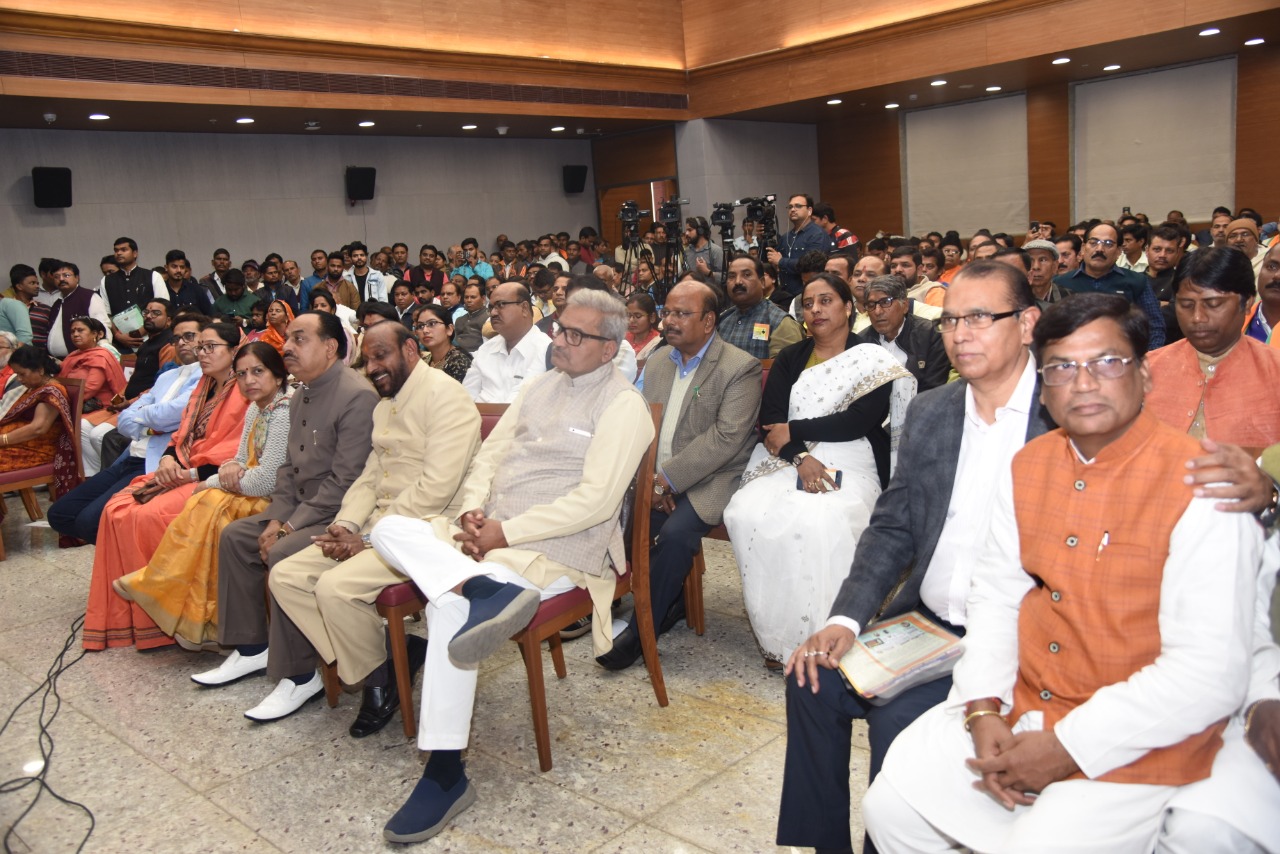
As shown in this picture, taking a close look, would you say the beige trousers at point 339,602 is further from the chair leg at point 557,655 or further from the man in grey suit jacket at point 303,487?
the chair leg at point 557,655

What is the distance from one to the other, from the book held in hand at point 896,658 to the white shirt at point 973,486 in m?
0.09

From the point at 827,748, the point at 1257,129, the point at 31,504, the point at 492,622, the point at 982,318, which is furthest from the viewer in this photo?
the point at 1257,129

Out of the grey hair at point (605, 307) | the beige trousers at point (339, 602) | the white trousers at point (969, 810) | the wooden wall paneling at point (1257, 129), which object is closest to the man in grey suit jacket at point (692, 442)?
the grey hair at point (605, 307)

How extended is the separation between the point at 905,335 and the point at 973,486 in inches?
60.9

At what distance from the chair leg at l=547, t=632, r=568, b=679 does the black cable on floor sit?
4.02ft

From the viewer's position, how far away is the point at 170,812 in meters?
2.41

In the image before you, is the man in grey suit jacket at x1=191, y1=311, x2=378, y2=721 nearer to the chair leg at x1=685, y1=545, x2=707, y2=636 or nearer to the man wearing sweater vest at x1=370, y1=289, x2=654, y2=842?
the man wearing sweater vest at x1=370, y1=289, x2=654, y2=842

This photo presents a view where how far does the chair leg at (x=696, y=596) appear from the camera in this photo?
3230 mm

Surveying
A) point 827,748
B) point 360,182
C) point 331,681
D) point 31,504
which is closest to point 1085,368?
point 827,748

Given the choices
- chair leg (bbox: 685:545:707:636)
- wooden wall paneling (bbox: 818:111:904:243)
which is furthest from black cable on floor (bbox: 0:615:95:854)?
wooden wall paneling (bbox: 818:111:904:243)

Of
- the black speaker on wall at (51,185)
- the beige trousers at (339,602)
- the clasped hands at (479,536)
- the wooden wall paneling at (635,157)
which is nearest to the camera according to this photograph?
the clasped hands at (479,536)

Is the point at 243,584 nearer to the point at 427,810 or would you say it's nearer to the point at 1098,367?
the point at 427,810

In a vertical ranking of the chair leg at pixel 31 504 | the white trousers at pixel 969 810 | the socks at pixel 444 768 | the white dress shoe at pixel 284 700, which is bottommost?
the white dress shoe at pixel 284 700

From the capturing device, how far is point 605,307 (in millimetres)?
2756
